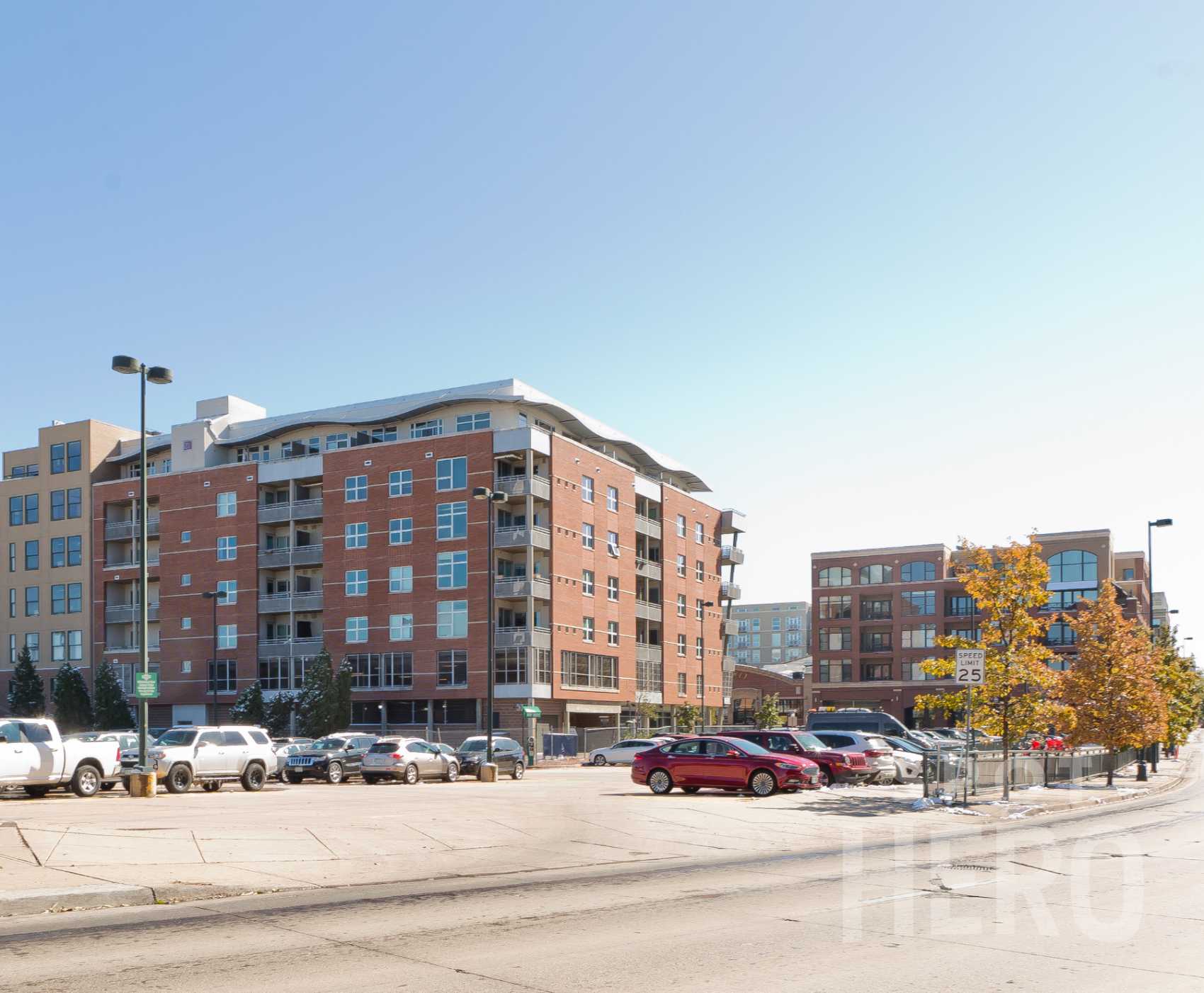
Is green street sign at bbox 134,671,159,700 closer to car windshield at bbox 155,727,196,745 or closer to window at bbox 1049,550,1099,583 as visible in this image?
car windshield at bbox 155,727,196,745

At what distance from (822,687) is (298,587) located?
212 feet

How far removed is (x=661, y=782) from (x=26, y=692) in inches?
2664

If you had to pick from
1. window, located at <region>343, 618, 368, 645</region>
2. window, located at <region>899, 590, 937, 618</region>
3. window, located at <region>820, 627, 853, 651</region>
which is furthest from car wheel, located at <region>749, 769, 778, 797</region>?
window, located at <region>820, 627, 853, 651</region>

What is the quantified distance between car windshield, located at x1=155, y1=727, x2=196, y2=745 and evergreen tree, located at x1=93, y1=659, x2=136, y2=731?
169ft

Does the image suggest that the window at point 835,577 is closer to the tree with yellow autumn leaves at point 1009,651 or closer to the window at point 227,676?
the window at point 227,676

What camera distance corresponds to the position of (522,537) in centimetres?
7000

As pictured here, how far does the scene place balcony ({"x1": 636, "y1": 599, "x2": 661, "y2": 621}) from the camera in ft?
275

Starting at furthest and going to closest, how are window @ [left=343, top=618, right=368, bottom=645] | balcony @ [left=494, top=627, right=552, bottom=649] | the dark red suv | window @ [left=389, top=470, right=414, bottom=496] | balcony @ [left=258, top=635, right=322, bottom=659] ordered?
balcony @ [left=258, top=635, right=322, bottom=659] → window @ [left=343, top=618, right=368, bottom=645] → window @ [left=389, top=470, right=414, bottom=496] → balcony @ [left=494, top=627, right=552, bottom=649] → the dark red suv

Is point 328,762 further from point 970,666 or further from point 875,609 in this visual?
point 875,609

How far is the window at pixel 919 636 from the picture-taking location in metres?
118

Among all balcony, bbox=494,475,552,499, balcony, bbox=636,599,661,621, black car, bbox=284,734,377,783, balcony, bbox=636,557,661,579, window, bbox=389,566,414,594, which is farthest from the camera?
balcony, bbox=636,557,661,579

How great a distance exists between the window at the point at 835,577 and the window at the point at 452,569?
63186mm

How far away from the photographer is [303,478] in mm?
77625

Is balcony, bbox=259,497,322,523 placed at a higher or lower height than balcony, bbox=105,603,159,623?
higher
